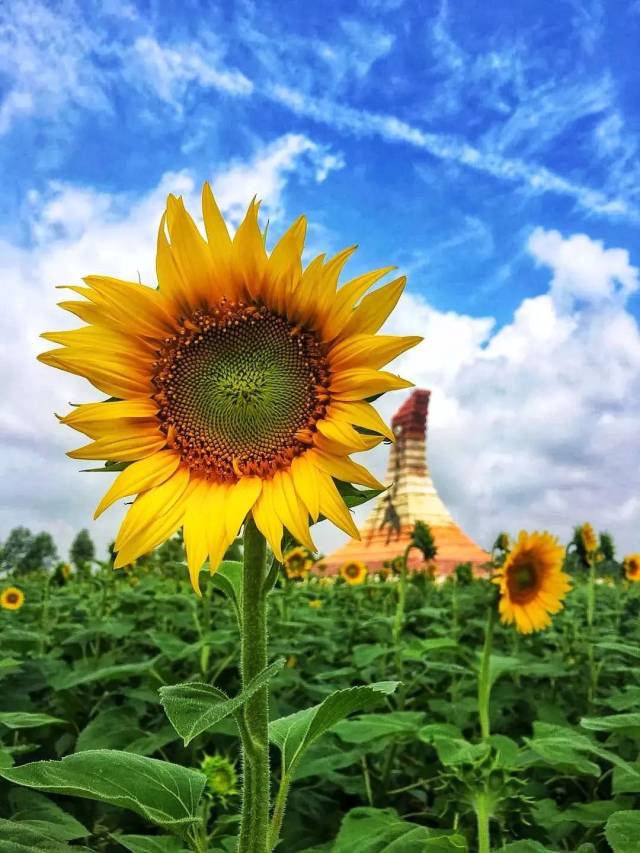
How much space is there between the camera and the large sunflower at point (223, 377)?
1.84 m

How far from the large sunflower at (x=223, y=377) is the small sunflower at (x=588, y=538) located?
550 centimetres

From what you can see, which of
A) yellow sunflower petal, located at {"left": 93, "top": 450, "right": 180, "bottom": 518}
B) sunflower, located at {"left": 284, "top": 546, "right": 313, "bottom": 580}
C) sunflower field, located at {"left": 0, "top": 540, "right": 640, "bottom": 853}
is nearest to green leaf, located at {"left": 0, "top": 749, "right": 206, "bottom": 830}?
sunflower field, located at {"left": 0, "top": 540, "right": 640, "bottom": 853}

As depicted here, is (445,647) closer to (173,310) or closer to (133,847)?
(133,847)

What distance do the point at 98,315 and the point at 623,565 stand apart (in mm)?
7880

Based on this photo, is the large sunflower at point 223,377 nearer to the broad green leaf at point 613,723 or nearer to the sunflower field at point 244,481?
the sunflower field at point 244,481

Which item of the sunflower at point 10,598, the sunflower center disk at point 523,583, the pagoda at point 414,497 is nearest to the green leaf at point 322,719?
the sunflower center disk at point 523,583

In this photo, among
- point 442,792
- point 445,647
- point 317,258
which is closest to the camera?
point 317,258

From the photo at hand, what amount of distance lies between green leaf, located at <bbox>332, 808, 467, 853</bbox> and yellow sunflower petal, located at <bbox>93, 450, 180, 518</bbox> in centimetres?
118

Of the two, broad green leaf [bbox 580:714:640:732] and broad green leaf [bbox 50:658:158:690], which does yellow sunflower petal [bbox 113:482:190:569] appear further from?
broad green leaf [bbox 50:658:158:690]

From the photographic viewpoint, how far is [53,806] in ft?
8.24

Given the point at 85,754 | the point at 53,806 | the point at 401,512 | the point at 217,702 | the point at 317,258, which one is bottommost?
the point at 53,806

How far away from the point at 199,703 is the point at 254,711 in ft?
0.60

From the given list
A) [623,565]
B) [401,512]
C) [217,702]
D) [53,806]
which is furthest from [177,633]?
[401,512]

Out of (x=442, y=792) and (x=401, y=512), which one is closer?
(x=442, y=792)
